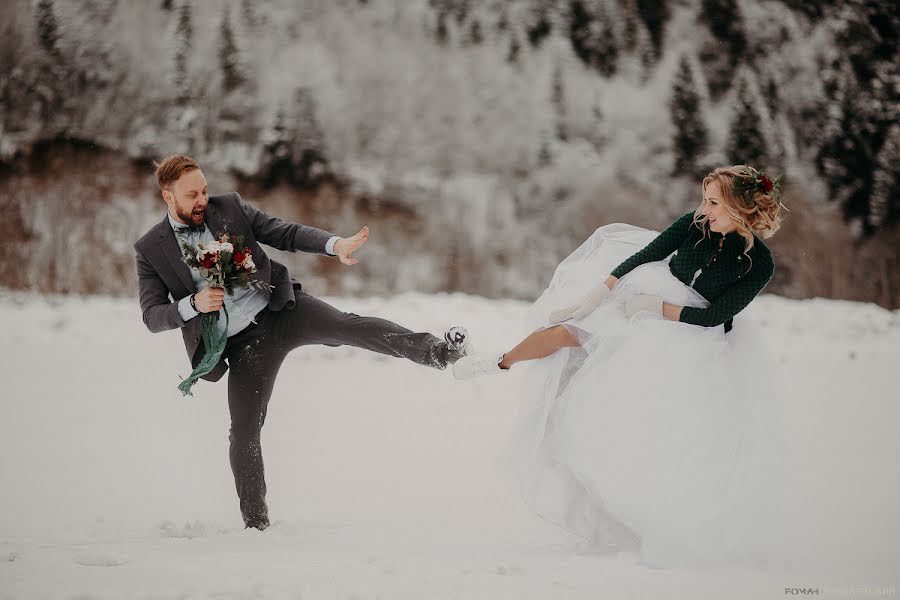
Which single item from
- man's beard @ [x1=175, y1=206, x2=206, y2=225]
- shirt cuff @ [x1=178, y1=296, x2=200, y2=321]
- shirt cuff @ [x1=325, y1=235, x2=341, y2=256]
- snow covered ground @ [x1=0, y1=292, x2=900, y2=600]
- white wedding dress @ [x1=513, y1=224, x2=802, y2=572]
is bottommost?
snow covered ground @ [x1=0, y1=292, x2=900, y2=600]

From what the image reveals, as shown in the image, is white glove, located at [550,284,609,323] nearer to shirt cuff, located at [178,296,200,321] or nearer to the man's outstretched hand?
the man's outstretched hand

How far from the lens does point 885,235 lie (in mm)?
10266

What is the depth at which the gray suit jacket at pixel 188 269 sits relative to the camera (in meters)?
3.27

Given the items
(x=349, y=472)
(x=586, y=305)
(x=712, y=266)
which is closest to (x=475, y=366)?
(x=586, y=305)

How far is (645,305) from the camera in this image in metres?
3.03

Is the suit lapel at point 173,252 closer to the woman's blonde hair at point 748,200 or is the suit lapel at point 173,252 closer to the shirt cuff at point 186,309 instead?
the shirt cuff at point 186,309

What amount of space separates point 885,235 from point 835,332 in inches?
78.7

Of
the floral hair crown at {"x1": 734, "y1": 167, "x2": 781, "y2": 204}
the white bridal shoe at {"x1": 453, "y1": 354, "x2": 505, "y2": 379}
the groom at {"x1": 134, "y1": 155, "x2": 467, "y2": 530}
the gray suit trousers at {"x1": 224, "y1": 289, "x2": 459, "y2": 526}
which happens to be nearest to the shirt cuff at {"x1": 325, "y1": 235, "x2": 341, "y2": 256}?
the groom at {"x1": 134, "y1": 155, "x2": 467, "y2": 530}

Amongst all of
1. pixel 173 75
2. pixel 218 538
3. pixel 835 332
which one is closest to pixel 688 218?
pixel 218 538

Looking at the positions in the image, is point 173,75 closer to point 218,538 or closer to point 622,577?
point 218,538

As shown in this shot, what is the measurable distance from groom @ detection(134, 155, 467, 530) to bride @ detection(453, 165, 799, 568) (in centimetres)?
62

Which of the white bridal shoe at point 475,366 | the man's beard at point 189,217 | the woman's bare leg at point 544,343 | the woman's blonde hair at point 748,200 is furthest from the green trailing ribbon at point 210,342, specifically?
the woman's blonde hair at point 748,200

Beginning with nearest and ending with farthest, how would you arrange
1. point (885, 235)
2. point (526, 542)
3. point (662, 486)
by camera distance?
point (662, 486) → point (526, 542) → point (885, 235)

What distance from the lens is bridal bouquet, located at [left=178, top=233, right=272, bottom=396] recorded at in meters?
3.10
